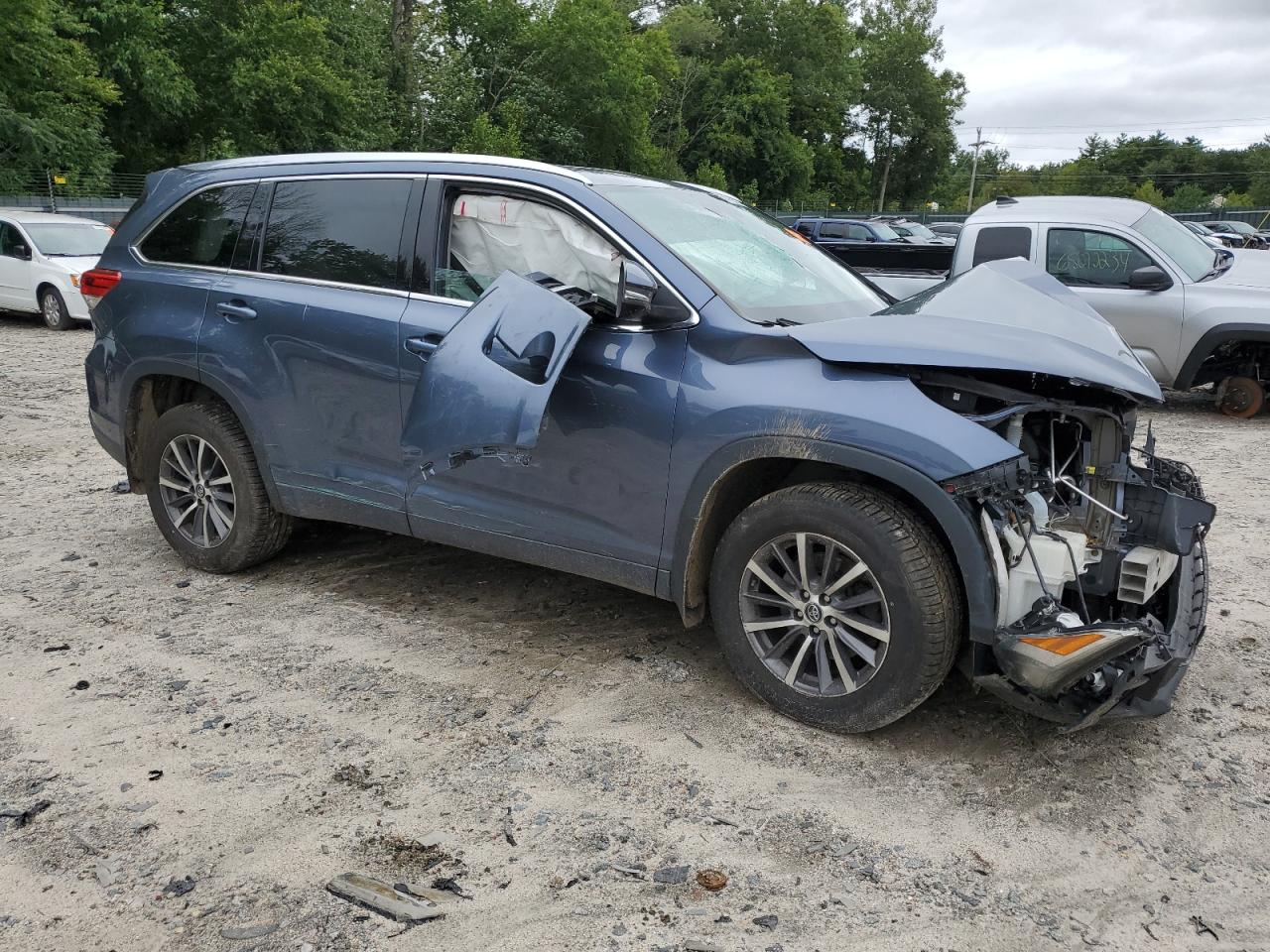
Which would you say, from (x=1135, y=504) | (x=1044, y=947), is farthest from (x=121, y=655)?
(x=1135, y=504)

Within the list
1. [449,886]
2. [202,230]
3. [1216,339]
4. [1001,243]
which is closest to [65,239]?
[202,230]

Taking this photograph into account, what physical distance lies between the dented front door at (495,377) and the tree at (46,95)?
29.9 meters

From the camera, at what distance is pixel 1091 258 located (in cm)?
933

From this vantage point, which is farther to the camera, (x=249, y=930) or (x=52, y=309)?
(x=52, y=309)

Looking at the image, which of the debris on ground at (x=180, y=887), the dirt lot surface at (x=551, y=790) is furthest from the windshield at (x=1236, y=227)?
the debris on ground at (x=180, y=887)

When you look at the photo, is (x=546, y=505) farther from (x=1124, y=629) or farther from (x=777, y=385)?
(x=1124, y=629)

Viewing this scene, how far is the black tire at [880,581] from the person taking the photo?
3.32 meters

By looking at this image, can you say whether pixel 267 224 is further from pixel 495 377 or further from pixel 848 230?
pixel 848 230

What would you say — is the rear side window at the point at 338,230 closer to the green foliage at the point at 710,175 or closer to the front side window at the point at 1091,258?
the front side window at the point at 1091,258

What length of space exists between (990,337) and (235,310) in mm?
3214

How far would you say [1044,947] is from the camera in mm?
2658

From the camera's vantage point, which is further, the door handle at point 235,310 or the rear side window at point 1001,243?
the rear side window at point 1001,243

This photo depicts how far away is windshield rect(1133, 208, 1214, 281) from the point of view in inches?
365

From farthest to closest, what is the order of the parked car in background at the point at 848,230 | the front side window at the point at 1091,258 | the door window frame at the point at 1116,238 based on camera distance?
the parked car in background at the point at 848,230, the front side window at the point at 1091,258, the door window frame at the point at 1116,238
